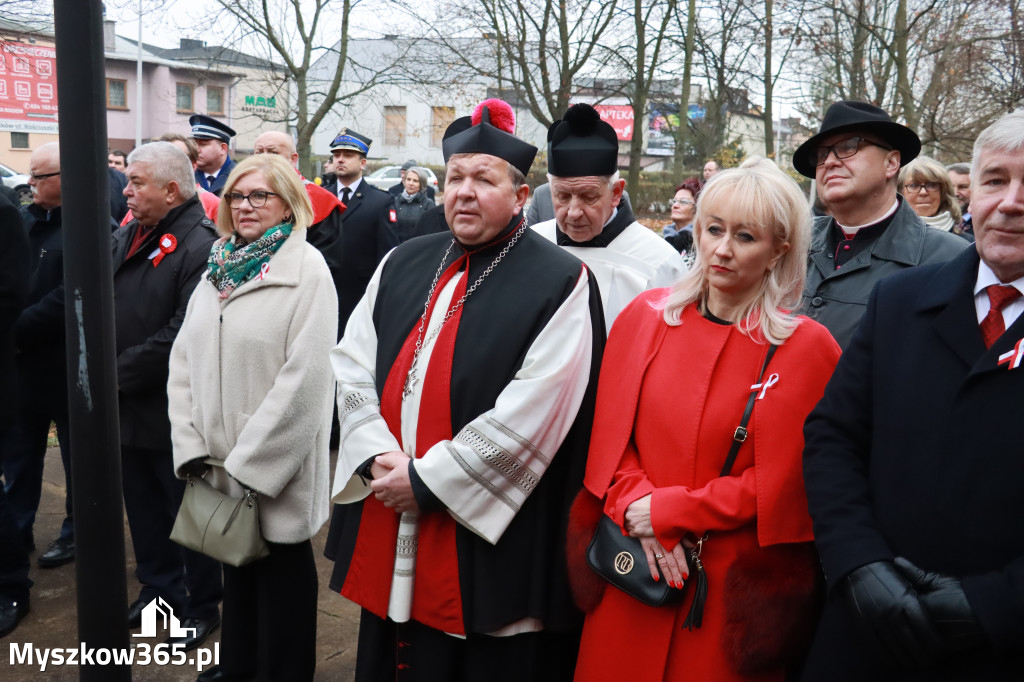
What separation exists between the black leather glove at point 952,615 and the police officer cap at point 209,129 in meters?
6.08

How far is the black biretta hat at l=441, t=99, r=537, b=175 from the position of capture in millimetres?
2861

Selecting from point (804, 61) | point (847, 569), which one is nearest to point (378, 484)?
point (847, 569)

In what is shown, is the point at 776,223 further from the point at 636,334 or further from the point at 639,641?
the point at 639,641

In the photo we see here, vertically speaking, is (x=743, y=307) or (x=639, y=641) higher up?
(x=743, y=307)

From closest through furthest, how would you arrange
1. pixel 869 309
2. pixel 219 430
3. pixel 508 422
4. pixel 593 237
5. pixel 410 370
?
pixel 869 309 < pixel 508 422 < pixel 410 370 < pixel 219 430 < pixel 593 237

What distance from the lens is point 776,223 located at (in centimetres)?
247

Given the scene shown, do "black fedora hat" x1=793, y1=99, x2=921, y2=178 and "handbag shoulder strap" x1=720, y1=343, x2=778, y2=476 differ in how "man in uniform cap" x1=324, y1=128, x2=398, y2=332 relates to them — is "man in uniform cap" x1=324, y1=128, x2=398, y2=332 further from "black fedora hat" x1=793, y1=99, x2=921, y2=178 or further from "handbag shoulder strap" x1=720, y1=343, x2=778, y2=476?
"handbag shoulder strap" x1=720, y1=343, x2=778, y2=476

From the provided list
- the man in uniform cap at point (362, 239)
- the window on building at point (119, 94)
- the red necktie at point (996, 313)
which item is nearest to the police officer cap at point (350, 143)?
the man in uniform cap at point (362, 239)

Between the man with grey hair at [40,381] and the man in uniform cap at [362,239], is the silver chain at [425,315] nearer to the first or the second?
the man with grey hair at [40,381]

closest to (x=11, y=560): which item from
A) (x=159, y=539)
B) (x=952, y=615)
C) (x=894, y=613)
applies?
(x=159, y=539)

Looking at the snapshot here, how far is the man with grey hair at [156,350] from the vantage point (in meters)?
4.00

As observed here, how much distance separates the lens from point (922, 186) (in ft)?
17.3

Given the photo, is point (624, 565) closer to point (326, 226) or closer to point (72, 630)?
point (72, 630)

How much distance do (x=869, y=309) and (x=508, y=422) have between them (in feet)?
3.39
